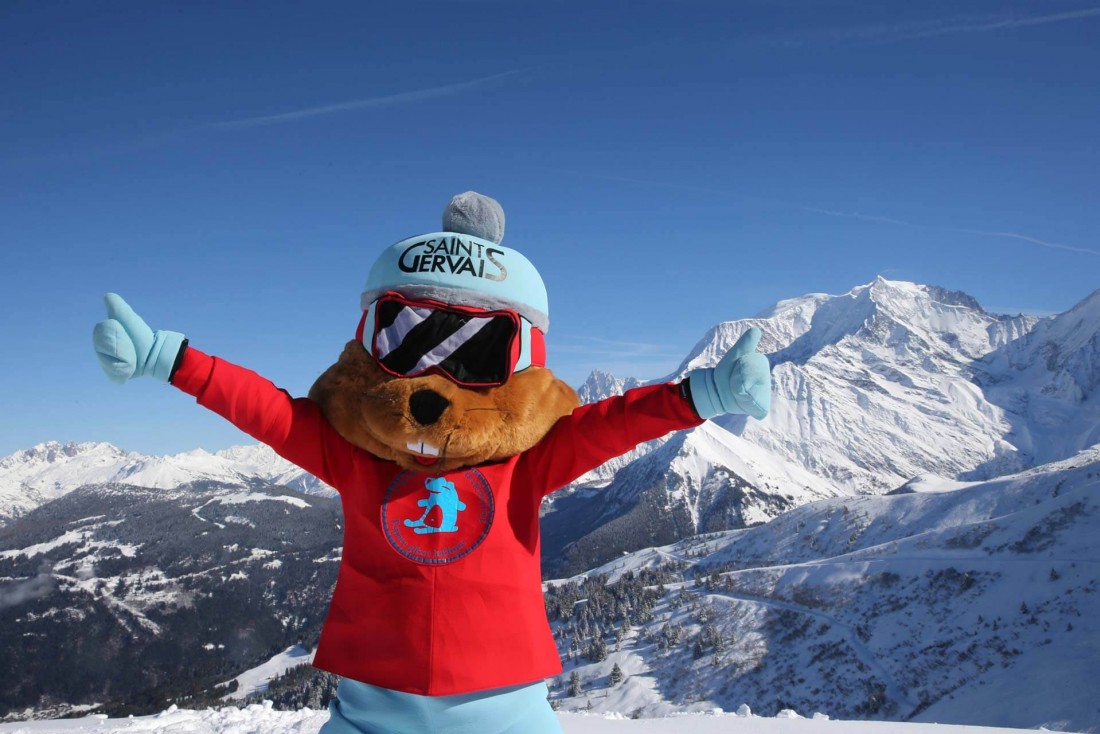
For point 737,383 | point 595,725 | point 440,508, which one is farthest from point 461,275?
point 595,725

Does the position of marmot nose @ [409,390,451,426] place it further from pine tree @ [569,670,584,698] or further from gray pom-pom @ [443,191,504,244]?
pine tree @ [569,670,584,698]

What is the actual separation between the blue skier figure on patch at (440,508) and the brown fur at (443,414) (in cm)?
10

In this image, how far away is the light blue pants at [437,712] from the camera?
9.94 ft

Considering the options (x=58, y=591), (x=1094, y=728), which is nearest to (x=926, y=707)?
(x=1094, y=728)

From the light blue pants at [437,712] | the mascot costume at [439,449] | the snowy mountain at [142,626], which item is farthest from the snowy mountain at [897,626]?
the snowy mountain at [142,626]

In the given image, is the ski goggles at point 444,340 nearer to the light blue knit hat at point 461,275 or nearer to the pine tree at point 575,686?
the light blue knit hat at point 461,275

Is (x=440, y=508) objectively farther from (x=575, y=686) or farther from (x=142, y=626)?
(x=142, y=626)

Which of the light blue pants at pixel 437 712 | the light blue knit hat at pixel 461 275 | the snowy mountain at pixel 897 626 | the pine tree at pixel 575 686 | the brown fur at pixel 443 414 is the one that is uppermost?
the light blue knit hat at pixel 461 275

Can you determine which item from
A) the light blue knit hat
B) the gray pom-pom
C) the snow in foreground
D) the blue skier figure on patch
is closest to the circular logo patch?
the blue skier figure on patch

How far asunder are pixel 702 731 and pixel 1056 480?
8404 centimetres

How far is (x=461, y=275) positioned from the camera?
3424 mm

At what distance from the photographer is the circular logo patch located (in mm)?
3188

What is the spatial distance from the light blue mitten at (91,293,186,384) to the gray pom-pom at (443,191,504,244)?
157cm

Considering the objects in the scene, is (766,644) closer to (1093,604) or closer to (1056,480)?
(1093,604)
